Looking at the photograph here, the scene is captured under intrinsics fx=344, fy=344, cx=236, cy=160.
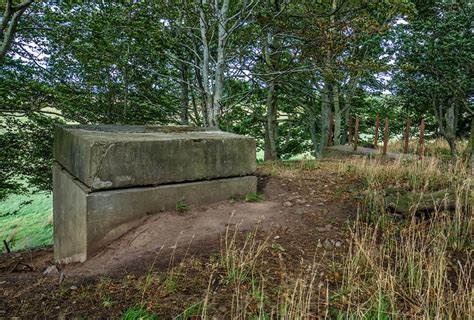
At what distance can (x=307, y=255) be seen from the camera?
3.19 m

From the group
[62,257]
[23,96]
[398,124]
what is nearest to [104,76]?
[23,96]

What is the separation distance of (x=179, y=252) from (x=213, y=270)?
599 millimetres

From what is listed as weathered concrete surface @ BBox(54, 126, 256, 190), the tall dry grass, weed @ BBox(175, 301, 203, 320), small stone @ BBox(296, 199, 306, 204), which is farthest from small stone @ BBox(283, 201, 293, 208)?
weed @ BBox(175, 301, 203, 320)

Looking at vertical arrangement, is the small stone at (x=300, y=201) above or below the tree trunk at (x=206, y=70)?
below

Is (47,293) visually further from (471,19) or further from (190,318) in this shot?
(471,19)

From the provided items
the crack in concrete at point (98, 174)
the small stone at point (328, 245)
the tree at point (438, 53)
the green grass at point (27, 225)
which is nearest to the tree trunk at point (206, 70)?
the crack in concrete at point (98, 174)

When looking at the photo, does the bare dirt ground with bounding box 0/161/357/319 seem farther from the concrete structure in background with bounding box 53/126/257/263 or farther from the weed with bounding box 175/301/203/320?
the concrete structure in background with bounding box 53/126/257/263

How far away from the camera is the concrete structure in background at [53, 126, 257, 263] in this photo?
12.0 ft

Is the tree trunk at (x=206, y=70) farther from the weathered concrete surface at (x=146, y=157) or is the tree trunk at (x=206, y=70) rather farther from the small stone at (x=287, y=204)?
the small stone at (x=287, y=204)

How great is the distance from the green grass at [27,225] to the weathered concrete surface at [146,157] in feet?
35.1

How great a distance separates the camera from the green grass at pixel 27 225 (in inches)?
533

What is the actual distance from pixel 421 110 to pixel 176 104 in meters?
7.85

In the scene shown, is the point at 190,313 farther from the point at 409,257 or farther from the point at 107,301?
the point at 409,257

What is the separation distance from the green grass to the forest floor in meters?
10.0
